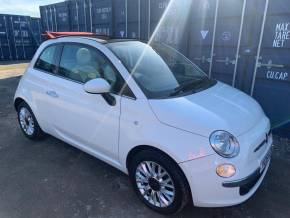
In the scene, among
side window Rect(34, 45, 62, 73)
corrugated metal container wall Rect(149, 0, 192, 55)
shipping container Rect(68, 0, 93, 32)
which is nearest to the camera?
side window Rect(34, 45, 62, 73)

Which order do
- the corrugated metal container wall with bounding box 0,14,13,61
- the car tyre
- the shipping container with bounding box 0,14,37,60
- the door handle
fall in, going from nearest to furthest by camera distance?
1. the door handle
2. the car tyre
3. the corrugated metal container wall with bounding box 0,14,13,61
4. the shipping container with bounding box 0,14,37,60

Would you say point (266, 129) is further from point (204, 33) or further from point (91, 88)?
point (204, 33)

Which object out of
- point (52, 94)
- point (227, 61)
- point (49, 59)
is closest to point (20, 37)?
point (49, 59)

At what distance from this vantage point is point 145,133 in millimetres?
2402

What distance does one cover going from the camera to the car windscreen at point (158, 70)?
265 cm

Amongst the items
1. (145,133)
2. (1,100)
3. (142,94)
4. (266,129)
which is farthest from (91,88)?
(1,100)

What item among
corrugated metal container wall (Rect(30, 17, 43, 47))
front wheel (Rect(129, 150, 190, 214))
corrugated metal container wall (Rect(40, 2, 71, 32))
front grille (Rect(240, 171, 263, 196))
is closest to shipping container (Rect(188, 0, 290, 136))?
front grille (Rect(240, 171, 263, 196))

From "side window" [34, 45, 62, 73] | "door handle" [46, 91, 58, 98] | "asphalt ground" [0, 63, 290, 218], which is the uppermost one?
"side window" [34, 45, 62, 73]

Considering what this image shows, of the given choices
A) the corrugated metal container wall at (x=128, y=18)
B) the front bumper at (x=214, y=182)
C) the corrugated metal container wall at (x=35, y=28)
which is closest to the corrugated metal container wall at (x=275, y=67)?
the front bumper at (x=214, y=182)

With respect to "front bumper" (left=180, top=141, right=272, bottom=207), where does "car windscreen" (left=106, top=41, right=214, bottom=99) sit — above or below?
above

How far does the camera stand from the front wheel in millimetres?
2324

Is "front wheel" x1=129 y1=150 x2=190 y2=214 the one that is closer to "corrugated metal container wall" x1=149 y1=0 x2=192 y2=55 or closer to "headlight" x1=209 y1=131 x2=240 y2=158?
"headlight" x1=209 y1=131 x2=240 y2=158

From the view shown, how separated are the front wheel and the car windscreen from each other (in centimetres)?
63

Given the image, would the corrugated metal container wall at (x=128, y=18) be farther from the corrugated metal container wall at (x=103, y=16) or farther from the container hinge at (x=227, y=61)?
the container hinge at (x=227, y=61)
